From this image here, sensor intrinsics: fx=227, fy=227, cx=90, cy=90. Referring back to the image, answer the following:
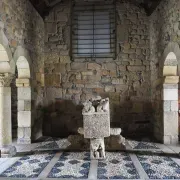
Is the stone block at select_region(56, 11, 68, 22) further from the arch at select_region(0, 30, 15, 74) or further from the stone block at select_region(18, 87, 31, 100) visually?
the arch at select_region(0, 30, 15, 74)

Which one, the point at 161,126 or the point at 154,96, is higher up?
the point at 154,96

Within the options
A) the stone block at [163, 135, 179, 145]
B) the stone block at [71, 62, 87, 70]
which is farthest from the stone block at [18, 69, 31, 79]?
the stone block at [163, 135, 179, 145]

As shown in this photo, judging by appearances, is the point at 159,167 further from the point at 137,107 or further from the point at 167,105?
the point at 137,107

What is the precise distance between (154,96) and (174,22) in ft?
6.78

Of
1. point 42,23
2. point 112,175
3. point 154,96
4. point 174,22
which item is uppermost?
point 42,23

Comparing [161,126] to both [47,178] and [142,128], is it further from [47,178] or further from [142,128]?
[47,178]

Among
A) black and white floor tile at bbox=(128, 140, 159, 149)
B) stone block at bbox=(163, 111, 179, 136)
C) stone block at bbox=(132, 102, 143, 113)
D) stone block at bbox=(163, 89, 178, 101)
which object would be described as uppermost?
stone block at bbox=(163, 89, 178, 101)

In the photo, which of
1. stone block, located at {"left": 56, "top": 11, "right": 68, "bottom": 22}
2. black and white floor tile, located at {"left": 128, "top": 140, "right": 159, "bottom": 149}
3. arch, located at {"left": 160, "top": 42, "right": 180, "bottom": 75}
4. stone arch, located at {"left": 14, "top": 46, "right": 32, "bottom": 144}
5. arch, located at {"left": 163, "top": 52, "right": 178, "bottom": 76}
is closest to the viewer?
arch, located at {"left": 160, "top": 42, "right": 180, "bottom": 75}

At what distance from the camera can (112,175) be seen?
297 cm

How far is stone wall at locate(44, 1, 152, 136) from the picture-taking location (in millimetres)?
5840

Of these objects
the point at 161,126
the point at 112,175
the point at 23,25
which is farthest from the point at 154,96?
the point at 23,25

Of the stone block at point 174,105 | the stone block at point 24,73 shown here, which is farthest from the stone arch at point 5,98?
the stone block at point 174,105

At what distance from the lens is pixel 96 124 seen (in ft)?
11.9

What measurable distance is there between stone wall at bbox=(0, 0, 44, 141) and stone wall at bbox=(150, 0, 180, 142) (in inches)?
111
